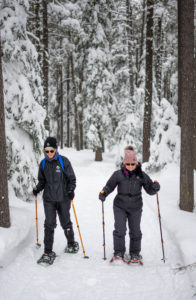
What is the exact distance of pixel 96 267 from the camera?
181 inches

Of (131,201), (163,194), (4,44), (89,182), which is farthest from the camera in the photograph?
(89,182)

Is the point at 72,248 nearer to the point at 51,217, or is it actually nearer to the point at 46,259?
the point at 46,259

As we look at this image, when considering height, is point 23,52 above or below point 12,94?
above

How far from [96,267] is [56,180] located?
6.07 ft

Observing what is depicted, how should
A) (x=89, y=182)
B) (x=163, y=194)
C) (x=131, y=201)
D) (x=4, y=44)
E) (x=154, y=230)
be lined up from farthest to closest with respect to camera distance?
(x=89, y=182), (x=163, y=194), (x=4, y=44), (x=154, y=230), (x=131, y=201)

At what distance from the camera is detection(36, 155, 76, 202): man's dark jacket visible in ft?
16.1

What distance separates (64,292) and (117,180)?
212cm

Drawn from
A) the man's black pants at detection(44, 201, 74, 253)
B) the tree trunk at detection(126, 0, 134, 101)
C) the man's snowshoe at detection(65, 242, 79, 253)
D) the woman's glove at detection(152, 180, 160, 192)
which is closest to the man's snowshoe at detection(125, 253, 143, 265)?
the man's snowshoe at detection(65, 242, 79, 253)

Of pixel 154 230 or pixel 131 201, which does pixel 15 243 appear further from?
pixel 154 230

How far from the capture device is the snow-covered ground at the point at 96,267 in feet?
12.2

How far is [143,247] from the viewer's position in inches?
219

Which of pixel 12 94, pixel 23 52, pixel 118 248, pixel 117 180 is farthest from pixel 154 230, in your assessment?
pixel 23 52

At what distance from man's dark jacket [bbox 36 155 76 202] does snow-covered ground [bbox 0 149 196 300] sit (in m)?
1.26

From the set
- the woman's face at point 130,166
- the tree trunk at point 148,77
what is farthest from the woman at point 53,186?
the tree trunk at point 148,77
